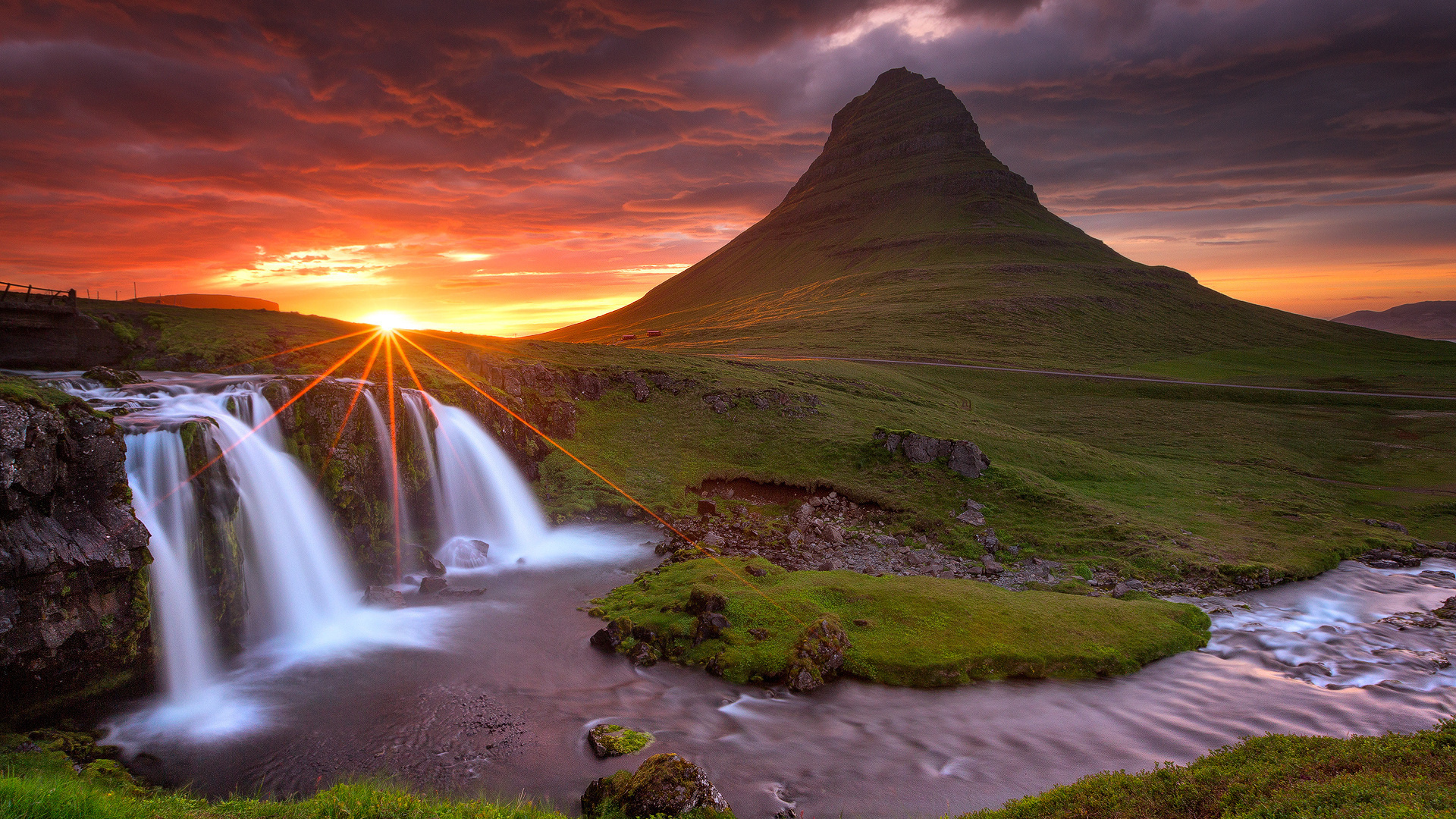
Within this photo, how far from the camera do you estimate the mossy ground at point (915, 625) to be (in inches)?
902

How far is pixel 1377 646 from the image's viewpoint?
83.5ft

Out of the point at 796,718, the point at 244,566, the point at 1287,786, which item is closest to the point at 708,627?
the point at 796,718

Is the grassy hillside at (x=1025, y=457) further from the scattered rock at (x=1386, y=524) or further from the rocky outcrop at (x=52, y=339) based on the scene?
the rocky outcrop at (x=52, y=339)

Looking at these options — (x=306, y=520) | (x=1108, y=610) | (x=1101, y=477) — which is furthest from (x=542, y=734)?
(x=1101, y=477)

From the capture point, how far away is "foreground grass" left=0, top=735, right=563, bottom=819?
9.82 metres

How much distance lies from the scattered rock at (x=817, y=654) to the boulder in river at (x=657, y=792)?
7283 mm

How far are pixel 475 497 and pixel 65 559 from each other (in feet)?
72.3

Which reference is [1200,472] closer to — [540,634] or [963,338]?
[540,634]

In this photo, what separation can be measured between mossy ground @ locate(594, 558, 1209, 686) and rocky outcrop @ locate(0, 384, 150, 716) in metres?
15.6

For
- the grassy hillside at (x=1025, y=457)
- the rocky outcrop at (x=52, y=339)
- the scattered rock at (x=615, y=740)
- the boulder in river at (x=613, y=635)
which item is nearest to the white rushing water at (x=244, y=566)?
the boulder in river at (x=613, y=635)

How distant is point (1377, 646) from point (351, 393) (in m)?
47.4

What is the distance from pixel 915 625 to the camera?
25109mm

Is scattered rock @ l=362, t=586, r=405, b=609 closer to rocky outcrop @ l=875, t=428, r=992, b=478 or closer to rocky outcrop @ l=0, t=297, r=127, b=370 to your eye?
rocky outcrop @ l=0, t=297, r=127, b=370

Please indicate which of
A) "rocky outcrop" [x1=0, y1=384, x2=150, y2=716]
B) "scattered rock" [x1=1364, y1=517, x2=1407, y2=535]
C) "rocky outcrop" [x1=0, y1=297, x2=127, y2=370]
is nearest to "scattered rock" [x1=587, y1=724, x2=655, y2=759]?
"rocky outcrop" [x1=0, y1=384, x2=150, y2=716]
